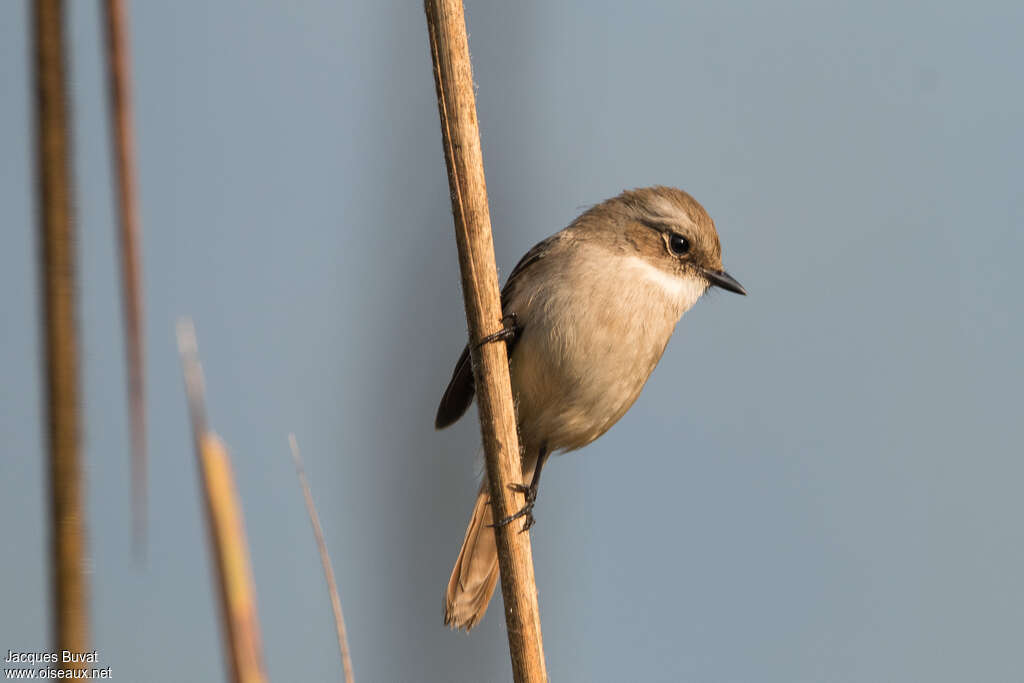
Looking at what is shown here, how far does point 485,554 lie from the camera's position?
3574 mm

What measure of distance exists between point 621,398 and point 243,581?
281 centimetres

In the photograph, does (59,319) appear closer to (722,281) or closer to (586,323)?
(586,323)

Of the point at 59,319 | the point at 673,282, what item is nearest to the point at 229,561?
the point at 59,319

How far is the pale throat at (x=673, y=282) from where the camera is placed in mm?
3457

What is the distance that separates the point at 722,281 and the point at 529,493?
1.14 meters

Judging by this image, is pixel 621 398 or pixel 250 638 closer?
pixel 250 638

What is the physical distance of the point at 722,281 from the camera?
3.76 metres

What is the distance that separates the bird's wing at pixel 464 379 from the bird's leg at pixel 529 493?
1.16 feet

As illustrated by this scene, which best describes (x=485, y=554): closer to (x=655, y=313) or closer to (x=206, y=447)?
(x=655, y=313)

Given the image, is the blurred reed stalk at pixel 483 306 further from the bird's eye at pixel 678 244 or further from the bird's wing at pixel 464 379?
the bird's eye at pixel 678 244

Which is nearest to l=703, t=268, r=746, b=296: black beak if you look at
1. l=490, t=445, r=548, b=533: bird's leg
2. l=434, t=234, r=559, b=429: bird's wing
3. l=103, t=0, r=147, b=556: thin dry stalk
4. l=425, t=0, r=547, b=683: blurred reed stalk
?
l=434, t=234, r=559, b=429: bird's wing

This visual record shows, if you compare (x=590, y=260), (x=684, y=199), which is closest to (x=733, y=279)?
(x=684, y=199)

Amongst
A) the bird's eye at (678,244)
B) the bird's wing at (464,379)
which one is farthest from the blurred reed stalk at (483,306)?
the bird's eye at (678,244)

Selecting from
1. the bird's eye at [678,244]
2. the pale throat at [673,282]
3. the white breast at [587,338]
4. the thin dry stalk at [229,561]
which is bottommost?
the thin dry stalk at [229,561]
